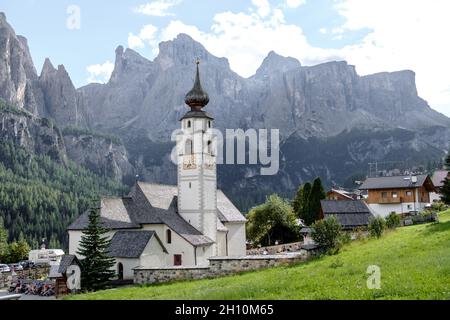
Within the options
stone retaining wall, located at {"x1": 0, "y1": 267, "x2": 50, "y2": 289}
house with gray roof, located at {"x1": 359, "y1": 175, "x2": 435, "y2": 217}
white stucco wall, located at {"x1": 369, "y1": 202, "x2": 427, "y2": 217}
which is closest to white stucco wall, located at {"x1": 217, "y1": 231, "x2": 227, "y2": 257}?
stone retaining wall, located at {"x1": 0, "y1": 267, "x2": 50, "y2": 289}

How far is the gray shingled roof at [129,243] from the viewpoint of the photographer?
35.7 meters

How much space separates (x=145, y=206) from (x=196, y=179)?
17.9 feet

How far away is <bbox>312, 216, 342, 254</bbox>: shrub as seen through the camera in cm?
2609

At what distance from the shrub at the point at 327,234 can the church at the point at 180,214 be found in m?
14.1

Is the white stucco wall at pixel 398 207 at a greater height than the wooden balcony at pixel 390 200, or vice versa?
the wooden balcony at pixel 390 200

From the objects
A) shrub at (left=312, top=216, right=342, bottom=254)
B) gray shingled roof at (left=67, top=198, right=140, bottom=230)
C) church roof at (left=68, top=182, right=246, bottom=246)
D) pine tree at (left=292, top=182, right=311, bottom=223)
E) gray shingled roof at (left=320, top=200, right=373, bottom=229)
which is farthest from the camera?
pine tree at (left=292, top=182, right=311, bottom=223)

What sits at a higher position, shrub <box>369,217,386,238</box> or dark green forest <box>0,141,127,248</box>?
dark green forest <box>0,141,127,248</box>

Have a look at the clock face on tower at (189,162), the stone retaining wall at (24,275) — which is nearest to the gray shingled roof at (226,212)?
the clock face on tower at (189,162)

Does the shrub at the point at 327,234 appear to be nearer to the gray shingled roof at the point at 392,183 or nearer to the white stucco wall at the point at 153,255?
the white stucco wall at the point at 153,255

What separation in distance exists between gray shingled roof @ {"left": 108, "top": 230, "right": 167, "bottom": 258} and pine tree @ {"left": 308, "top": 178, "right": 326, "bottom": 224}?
32.2 metres

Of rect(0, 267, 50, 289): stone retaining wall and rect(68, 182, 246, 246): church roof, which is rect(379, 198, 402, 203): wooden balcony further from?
rect(0, 267, 50, 289): stone retaining wall

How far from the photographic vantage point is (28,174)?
18225 centimetres

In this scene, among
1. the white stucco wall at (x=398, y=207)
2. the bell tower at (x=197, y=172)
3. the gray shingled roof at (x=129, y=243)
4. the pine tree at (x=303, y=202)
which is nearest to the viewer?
the gray shingled roof at (x=129, y=243)

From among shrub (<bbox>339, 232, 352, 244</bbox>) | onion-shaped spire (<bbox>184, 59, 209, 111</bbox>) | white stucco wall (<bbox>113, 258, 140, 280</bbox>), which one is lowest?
white stucco wall (<bbox>113, 258, 140, 280</bbox>)
